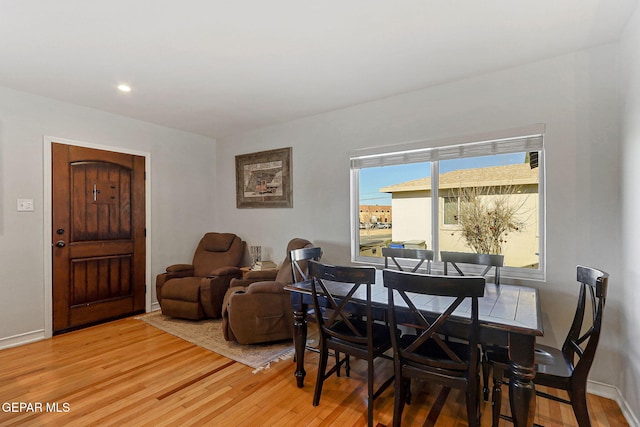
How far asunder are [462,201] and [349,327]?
5.54 feet

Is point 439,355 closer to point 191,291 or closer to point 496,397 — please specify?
point 496,397

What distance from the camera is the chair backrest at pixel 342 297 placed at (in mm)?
1804

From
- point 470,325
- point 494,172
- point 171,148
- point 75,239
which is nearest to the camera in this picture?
point 470,325

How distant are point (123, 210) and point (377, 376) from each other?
346 centimetres

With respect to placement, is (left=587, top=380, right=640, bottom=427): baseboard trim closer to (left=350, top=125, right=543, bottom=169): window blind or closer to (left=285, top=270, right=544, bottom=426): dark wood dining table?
(left=285, top=270, right=544, bottom=426): dark wood dining table

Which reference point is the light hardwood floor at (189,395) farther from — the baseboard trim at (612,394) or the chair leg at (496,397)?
the chair leg at (496,397)

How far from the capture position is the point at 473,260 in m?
2.58

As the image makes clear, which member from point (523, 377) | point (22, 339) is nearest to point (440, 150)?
point (523, 377)

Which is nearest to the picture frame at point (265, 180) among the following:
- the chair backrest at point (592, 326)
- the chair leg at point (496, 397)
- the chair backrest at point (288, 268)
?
the chair backrest at point (288, 268)

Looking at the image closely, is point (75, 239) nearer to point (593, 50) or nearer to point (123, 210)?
point (123, 210)

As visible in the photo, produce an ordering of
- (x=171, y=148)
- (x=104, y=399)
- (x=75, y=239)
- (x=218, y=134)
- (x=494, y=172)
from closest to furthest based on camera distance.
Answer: (x=104, y=399) → (x=494, y=172) → (x=75, y=239) → (x=171, y=148) → (x=218, y=134)

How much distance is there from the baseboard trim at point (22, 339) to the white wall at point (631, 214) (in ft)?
16.1

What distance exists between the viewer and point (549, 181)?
7.86 ft

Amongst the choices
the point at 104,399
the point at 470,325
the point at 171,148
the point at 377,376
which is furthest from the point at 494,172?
the point at 171,148
